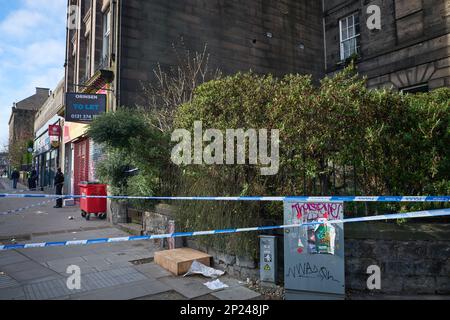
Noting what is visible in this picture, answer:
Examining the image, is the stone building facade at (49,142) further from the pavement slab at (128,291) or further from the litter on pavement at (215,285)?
the litter on pavement at (215,285)

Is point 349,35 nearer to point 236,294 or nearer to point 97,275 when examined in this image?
point 236,294

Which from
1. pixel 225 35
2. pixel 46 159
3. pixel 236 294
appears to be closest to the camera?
pixel 236 294

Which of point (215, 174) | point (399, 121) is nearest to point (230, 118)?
point (215, 174)

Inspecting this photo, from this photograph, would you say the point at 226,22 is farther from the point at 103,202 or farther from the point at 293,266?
the point at 293,266

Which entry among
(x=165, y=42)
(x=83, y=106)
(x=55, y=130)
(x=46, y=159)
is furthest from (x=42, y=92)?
(x=165, y=42)

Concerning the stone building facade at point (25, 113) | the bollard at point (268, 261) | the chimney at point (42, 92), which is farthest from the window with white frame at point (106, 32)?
the chimney at point (42, 92)

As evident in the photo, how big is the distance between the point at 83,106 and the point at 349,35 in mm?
12636

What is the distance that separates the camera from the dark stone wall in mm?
12938

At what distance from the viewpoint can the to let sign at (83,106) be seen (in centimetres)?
1273

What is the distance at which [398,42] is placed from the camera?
534 inches

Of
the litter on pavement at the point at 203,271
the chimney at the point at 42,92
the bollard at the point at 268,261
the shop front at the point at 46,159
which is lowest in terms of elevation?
the litter on pavement at the point at 203,271

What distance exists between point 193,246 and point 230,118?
2.66 metres

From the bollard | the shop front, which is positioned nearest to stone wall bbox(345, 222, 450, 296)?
the bollard

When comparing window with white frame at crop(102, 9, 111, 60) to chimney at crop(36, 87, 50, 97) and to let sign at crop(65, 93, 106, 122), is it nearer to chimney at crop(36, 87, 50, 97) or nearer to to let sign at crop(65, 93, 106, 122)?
to let sign at crop(65, 93, 106, 122)
